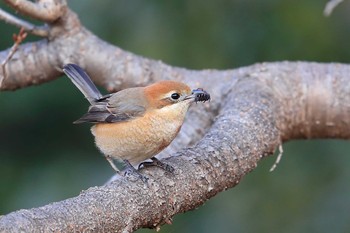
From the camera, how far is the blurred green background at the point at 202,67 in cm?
499

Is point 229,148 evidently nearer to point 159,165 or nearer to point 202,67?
point 159,165

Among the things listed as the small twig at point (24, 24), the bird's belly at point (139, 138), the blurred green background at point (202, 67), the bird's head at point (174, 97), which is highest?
the small twig at point (24, 24)

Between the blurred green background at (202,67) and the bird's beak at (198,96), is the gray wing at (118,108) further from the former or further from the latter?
the blurred green background at (202,67)

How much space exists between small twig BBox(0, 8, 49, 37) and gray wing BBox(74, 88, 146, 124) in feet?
1.86

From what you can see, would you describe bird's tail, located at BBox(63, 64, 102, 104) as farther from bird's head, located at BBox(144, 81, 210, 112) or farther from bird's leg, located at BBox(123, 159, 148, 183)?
bird's leg, located at BBox(123, 159, 148, 183)

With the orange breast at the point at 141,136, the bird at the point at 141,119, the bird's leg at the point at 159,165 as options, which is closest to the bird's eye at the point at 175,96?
the bird at the point at 141,119

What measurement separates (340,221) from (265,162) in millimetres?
748

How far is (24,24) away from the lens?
409 centimetres

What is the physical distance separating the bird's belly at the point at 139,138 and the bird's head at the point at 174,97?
0.09 meters

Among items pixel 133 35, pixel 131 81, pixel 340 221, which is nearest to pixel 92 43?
pixel 131 81

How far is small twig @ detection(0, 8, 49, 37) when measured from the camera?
3.88 metres

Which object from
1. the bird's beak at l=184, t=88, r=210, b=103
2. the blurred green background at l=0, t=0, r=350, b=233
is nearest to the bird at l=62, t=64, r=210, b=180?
the bird's beak at l=184, t=88, r=210, b=103

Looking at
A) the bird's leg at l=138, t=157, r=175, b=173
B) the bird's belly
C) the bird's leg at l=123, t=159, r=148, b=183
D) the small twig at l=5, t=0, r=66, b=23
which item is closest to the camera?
the bird's leg at l=123, t=159, r=148, b=183

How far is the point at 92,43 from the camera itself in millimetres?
4344
